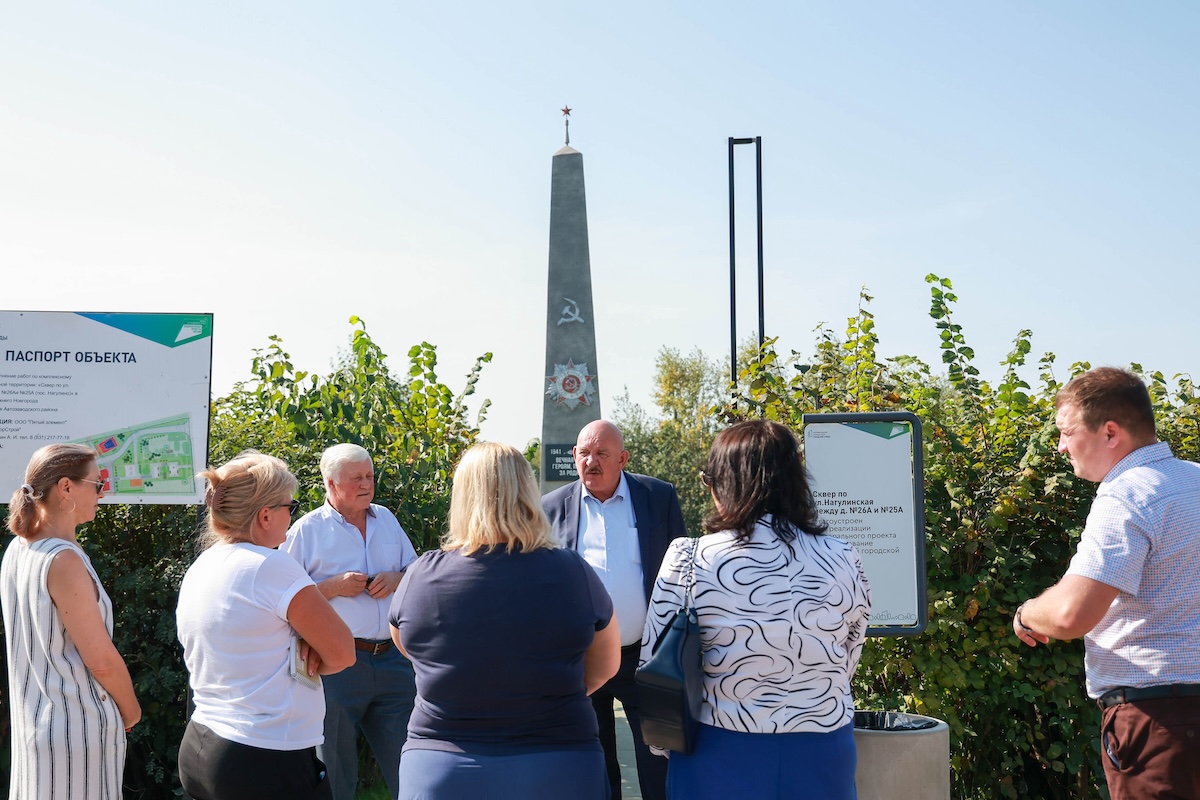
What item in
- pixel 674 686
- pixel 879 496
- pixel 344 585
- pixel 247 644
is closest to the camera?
pixel 674 686

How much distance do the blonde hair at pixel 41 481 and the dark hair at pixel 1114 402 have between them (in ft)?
9.10

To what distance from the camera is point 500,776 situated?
244cm

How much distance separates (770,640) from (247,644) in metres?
1.29

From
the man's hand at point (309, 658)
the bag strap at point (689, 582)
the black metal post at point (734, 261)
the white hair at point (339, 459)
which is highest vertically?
the black metal post at point (734, 261)

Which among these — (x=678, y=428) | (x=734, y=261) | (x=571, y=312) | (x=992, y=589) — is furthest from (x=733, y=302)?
(x=678, y=428)

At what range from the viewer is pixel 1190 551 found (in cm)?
254

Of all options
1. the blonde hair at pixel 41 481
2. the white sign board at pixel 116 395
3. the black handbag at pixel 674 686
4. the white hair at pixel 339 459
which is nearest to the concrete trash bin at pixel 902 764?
the black handbag at pixel 674 686

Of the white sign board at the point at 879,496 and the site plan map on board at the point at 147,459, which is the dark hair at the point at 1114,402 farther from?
the site plan map on board at the point at 147,459

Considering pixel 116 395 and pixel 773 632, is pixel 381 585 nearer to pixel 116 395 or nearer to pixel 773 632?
pixel 116 395

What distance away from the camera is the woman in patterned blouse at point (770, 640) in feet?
8.10

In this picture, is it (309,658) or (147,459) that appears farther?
(147,459)

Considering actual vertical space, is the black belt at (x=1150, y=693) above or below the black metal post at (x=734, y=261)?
below

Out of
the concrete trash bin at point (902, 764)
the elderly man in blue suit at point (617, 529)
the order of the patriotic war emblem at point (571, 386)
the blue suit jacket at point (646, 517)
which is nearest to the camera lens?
the concrete trash bin at point (902, 764)

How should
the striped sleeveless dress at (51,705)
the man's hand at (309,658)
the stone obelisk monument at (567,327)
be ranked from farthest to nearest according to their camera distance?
the stone obelisk monument at (567,327)
the striped sleeveless dress at (51,705)
the man's hand at (309,658)
